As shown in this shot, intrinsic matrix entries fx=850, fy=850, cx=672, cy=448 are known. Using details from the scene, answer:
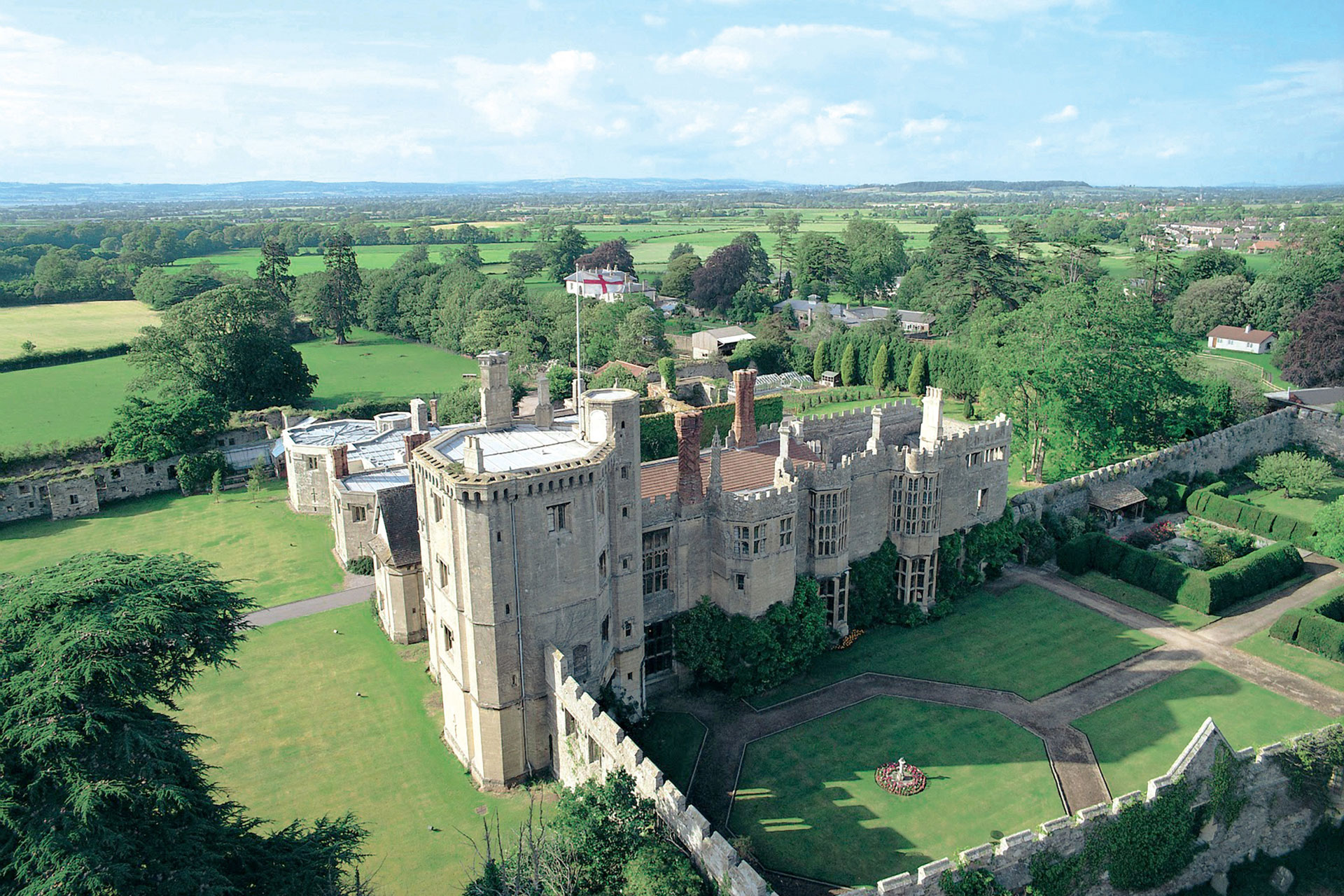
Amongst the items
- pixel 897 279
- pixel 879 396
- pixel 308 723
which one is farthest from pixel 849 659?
pixel 897 279

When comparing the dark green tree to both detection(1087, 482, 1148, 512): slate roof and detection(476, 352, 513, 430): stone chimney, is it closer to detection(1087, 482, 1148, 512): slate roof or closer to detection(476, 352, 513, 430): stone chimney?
detection(476, 352, 513, 430): stone chimney

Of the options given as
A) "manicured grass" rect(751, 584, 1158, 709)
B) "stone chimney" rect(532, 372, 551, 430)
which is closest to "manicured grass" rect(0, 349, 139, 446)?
"stone chimney" rect(532, 372, 551, 430)

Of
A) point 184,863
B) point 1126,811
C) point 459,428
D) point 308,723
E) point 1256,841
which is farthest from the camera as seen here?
point 459,428

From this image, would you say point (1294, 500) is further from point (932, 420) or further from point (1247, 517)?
point (932, 420)

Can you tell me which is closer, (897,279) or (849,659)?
(849,659)

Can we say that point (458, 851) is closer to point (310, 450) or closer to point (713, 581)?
point (713, 581)
